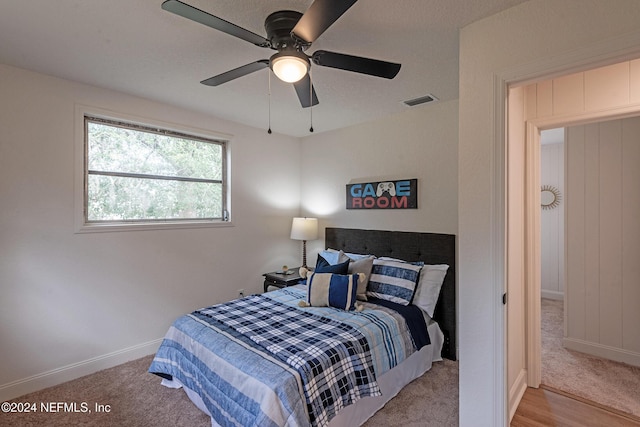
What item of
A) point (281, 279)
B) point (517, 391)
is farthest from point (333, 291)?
point (517, 391)

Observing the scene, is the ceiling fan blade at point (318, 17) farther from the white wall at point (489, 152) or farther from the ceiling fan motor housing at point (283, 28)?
the white wall at point (489, 152)

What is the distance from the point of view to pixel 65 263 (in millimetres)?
2514

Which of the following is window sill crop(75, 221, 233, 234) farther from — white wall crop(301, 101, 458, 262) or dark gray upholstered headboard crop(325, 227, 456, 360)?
dark gray upholstered headboard crop(325, 227, 456, 360)

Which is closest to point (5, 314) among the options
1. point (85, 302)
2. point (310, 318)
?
point (85, 302)

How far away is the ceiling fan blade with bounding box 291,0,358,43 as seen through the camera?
1186 millimetres

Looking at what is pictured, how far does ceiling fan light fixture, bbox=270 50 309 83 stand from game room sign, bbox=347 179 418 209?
2.01 m

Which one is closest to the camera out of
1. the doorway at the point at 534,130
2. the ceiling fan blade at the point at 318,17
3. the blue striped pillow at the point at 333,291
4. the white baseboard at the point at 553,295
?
the ceiling fan blade at the point at 318,17

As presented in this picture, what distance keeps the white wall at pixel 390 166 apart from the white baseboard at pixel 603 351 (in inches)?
66.2

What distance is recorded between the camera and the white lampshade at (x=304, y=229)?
388 centimetres

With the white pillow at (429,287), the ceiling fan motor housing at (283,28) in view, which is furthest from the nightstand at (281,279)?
the ceiling fan motor housing at (283,28)

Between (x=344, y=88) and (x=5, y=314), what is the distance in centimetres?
323

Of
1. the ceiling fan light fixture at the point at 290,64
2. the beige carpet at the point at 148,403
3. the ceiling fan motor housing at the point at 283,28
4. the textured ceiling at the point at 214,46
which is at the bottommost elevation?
the beige carpet at the point at 148,403

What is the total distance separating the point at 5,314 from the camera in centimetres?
227

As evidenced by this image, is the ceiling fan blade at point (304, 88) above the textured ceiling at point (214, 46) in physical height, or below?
below
